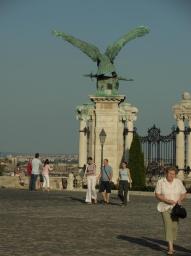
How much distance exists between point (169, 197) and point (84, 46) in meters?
27.7

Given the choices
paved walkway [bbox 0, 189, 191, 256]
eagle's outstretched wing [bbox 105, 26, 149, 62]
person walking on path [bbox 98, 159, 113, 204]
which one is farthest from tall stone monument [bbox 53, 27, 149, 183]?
paved walkway [bbox 0, 189, 191, 256]

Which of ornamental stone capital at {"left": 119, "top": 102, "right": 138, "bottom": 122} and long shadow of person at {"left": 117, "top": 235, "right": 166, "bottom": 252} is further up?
ornamental stone capital at {"left": 119, "top": 102, "right": 138, "bottom": 122}

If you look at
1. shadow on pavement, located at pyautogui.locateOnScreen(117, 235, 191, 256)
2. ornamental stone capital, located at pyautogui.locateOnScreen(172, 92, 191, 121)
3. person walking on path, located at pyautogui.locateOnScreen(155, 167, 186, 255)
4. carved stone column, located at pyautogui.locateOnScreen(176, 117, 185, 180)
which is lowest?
shadow on pavement, located at pyautogui.locateOnScreen(117, 235, 191, 256)

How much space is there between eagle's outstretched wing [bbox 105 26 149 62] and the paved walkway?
18.0 meters

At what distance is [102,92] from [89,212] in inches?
684

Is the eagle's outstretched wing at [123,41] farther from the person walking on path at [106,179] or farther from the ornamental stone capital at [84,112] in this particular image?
the person walking on path at [106,179]

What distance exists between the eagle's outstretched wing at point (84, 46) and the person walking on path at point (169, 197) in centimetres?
2724

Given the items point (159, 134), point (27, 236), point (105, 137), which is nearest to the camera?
point (27, 236)

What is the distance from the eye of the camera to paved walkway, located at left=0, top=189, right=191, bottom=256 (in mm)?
11820

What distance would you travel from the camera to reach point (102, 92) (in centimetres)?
3741

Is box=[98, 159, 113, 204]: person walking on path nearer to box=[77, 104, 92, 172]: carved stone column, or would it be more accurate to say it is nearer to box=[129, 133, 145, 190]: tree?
box=[129, 133, 145, 190]: tree

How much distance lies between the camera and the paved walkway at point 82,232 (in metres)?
11.8

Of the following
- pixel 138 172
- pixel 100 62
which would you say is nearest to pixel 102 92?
pixel 100 62

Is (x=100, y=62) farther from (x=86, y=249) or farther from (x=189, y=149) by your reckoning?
(x=86, y=249)
